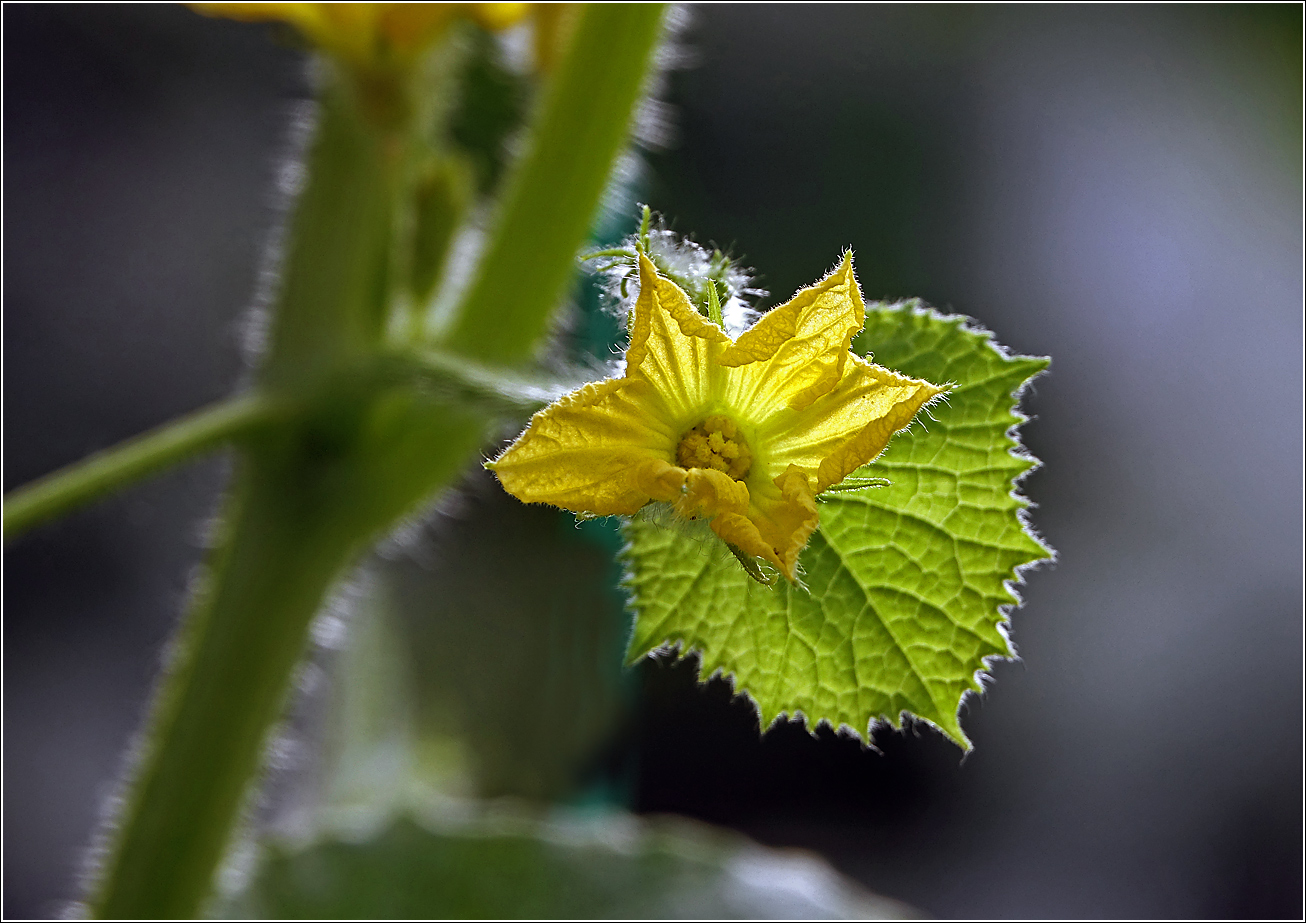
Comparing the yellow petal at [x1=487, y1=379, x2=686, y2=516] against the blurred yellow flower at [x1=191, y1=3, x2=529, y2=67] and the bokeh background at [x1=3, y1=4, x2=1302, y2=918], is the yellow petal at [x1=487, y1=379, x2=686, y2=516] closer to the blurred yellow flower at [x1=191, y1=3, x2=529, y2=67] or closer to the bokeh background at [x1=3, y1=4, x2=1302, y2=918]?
the blurred yellow flower at [x1=191, y1=3, x2=529, y2=67]

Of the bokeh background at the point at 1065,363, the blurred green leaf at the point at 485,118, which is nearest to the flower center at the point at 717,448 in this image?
the blurred green leaf at the point at 485,118

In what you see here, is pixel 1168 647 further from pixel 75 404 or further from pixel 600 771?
pixel 75 404

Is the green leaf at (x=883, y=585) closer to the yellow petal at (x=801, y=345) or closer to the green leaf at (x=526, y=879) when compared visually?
the yellow petal at (x=801, y=345)

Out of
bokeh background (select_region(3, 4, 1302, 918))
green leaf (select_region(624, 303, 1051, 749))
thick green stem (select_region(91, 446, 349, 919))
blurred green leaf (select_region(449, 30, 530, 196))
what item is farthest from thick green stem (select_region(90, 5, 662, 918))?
bokeh background (select_region(3, 4, 1302, 918))

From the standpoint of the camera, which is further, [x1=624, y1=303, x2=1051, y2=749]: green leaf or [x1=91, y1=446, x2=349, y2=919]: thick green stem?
[x1=91, y1=446, x2=349, y2=919]: thick green stem

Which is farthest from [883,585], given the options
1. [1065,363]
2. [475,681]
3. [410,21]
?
[1065,363]

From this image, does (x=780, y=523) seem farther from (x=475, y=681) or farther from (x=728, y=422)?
(x=475, y=681)
